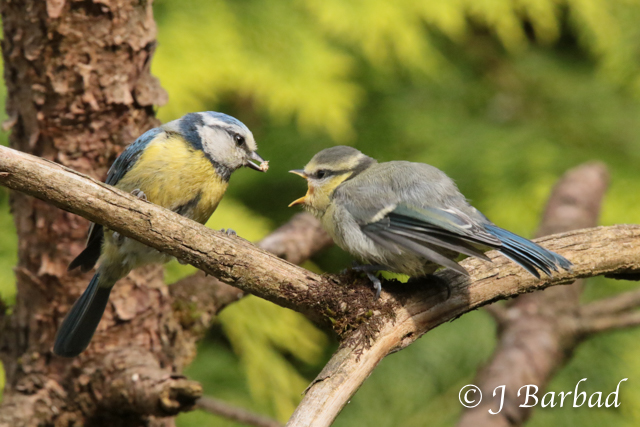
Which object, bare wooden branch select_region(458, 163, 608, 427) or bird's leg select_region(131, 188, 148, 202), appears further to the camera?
bare wooden branch select_region(458, 163, 608, 427)

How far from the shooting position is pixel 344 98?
131 inches

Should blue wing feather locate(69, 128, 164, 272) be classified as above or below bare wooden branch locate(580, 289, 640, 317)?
below

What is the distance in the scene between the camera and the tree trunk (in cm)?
209

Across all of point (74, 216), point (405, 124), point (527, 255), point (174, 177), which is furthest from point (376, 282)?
point (405, 124)

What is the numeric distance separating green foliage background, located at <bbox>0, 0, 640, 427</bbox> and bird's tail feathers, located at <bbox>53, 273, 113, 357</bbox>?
0.58m

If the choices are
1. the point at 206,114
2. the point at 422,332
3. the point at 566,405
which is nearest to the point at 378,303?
the point at 422,332

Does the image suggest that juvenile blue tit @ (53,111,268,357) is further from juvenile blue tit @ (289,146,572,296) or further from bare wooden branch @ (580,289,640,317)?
bare wooden branch @ (580,289,640,317)

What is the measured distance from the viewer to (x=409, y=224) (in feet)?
5.94

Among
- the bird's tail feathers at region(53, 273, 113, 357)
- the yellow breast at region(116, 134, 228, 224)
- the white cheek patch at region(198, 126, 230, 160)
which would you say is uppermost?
the white cheek patch at region(198, 126, 230, 160)

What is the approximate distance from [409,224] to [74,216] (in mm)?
1162

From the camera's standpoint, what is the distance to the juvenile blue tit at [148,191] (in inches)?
81.0

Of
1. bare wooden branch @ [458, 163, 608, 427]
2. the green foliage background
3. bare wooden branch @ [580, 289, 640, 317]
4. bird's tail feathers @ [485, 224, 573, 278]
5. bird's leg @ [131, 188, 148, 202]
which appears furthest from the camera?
A: the green foliage background

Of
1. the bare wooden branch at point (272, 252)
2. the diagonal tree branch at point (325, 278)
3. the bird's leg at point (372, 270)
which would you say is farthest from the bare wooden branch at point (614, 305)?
the bird's leg at point (372, 270)

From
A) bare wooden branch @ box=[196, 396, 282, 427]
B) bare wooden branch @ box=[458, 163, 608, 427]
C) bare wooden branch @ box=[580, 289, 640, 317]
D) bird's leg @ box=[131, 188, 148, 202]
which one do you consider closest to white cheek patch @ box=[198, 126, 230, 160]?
bird's leg @ box=[131, 188, 148, 202]
